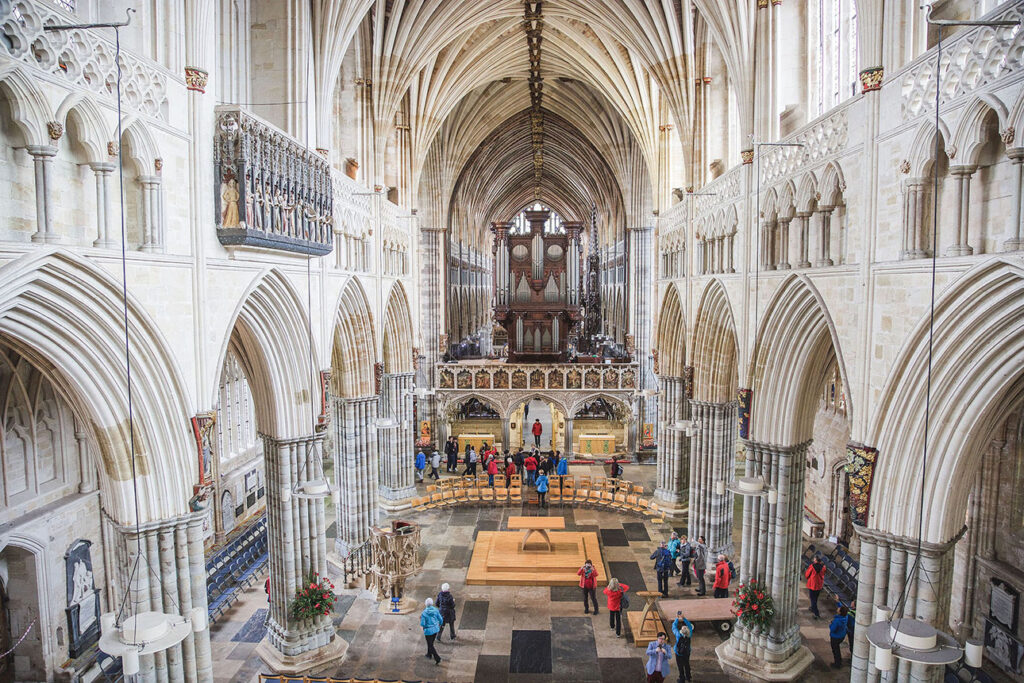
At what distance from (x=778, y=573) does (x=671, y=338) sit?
1121 cm

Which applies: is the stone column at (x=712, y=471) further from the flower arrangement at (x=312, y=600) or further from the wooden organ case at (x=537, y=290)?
the wooden organ case at (x=537, y=290)

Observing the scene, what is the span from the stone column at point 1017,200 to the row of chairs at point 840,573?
967 cm

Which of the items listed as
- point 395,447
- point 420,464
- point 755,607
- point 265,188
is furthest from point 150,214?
point 420,464

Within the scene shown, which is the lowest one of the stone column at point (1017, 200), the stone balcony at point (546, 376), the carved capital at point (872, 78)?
the stone balcony at point (546, 376)

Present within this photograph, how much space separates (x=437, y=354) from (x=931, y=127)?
2637 centimetres

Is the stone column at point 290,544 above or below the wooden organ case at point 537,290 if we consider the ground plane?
below

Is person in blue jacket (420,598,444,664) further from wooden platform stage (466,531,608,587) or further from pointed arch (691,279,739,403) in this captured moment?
pointed arch (691,279,739,403)

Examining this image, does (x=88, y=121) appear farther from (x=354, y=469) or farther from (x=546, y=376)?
(x=546, y=376)

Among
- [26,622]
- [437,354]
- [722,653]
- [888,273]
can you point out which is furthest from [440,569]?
[437,354]

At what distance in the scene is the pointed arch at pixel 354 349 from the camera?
16.8 m

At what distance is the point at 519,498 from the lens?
73.8 feet

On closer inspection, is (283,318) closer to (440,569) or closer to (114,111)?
(114,111)

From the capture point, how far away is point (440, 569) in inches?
663

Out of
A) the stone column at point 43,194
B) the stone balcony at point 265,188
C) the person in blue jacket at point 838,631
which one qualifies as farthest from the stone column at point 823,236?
the stone column at point 43,194
